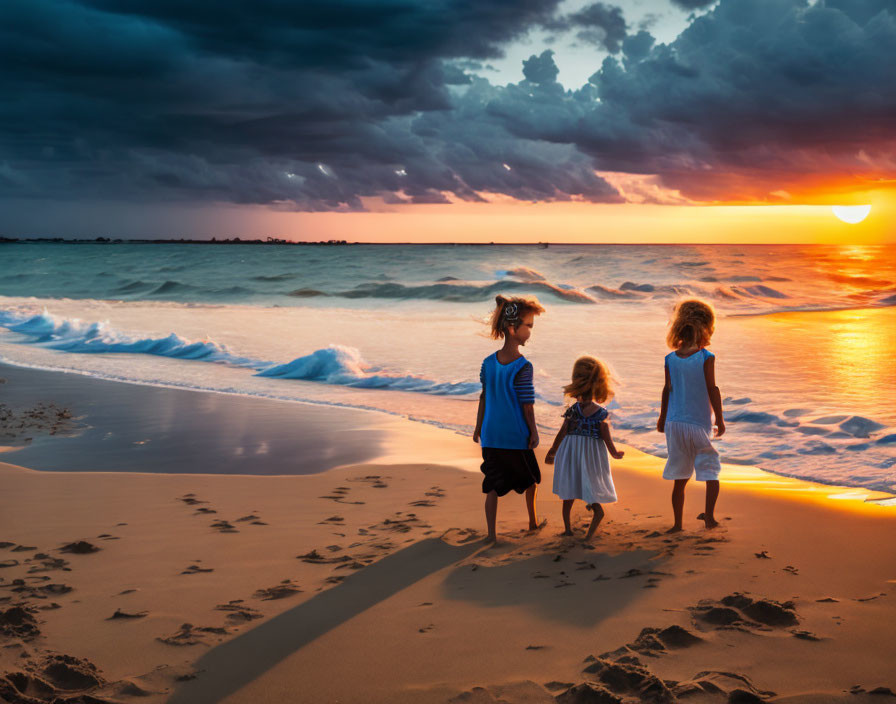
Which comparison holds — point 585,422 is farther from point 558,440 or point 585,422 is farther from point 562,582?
point 562,582

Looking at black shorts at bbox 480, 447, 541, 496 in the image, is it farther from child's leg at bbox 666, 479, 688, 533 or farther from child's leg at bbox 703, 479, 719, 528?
child's leg at bbox 703, 479, 719, 528

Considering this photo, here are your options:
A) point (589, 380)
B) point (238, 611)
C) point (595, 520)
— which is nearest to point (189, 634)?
point (238, 611)

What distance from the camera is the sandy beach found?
298 cm

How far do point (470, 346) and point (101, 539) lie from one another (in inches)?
514

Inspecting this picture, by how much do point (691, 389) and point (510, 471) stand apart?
1357mm

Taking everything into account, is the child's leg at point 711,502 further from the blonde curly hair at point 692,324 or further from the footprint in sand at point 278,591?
the footprint in sand at point 278,591

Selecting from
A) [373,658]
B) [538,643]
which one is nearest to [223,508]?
[373,658]

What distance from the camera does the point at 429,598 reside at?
387cm

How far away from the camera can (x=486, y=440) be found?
197 inches

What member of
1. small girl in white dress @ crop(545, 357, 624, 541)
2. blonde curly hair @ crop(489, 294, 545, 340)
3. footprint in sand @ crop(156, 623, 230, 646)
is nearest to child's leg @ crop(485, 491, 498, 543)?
small girl in white dress @ crop(545, 357, 624, 541)

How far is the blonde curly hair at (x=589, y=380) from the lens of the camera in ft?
16.2

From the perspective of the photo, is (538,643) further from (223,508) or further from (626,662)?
(223,508)

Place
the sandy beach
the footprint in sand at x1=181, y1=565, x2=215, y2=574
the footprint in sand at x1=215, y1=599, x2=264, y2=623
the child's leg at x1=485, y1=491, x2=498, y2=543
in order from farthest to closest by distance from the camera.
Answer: the child's leg at x1=485, y1=491, x2=498, y2=543
the footprint in sand at x1=181, y1=565, x2=215, y2=574
the footprint in sand at x1=215, y1=599, x2=264, y2=623
the sandy beach

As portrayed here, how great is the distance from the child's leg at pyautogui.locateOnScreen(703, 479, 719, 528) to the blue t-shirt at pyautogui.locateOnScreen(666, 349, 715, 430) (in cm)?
38
